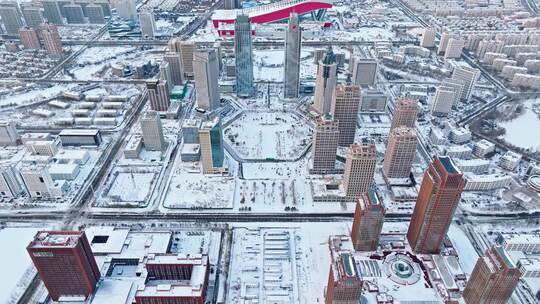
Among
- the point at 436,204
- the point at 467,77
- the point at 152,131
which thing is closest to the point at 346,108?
the point at 436,204

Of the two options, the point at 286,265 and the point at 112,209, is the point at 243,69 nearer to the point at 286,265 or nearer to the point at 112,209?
the point at 112,209

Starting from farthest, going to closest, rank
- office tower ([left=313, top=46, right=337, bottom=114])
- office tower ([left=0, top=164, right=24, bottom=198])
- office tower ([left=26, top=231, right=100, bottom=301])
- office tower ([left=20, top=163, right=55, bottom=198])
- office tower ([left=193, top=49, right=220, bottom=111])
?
1. office tower ([left=193, top=49, right=220, bottom=111])
2. office tower ([left=313, top=46, right=337, bottom=114])
3. office tower ([left=0, top=164, right=24, bottom=198])
4. office tower ([left=20, top=163, right=55, bottom=198])
5. office tower ([left=26, top=231, right=100, bottom=301])

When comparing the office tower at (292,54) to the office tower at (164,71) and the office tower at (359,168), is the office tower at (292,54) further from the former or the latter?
the office tower at (359,168)

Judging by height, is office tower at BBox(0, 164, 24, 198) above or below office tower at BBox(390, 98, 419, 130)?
below

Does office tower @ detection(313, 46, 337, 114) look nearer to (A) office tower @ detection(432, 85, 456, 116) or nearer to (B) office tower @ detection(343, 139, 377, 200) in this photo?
(B) office tower @ detection(343, 139, 377, 200)

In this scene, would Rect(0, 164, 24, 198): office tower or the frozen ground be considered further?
the frozen ground

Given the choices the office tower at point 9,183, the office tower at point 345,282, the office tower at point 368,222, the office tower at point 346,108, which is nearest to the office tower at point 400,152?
the office tower at point 346,108


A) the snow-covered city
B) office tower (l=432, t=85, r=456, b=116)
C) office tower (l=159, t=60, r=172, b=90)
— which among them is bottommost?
the snow-covered city

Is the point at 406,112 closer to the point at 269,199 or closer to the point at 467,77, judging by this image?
the point at 467,77

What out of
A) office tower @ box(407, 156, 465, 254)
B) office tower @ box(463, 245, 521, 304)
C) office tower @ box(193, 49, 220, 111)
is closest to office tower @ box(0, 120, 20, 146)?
office tower @ box(193, 49, 220, 111)
